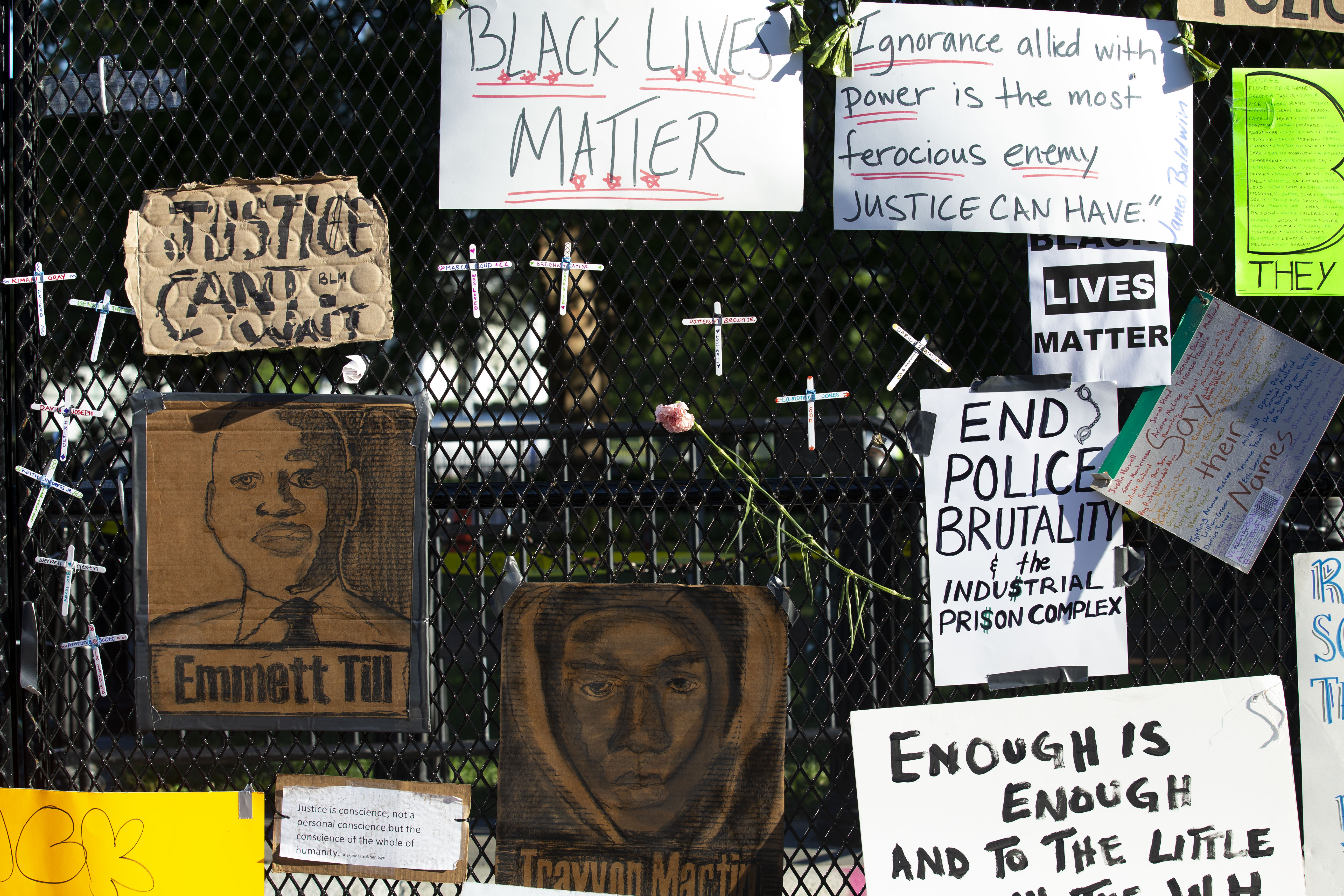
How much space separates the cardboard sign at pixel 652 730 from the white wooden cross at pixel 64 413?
0.88 m

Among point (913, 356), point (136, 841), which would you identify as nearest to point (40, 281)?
point (136, 841)

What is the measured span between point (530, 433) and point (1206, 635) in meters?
1.41

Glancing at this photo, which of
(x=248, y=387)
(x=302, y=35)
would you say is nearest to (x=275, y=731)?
(x=248, y=387)

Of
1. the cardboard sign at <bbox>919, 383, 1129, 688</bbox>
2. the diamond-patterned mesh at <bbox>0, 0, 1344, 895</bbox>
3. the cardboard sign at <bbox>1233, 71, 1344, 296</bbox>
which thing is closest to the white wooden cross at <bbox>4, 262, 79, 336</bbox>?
the diamond-patterned mesh at <bbox>0, 0, 1344, 895</bbox>

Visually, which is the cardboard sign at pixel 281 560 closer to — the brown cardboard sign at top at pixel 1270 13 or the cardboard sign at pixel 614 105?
the cardboard sign at pixel 614 105

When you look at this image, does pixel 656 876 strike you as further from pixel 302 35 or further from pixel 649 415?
pixel 302 35

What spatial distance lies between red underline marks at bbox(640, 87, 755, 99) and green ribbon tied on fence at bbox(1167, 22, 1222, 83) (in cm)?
85

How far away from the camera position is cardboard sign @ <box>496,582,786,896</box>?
1.64 metres

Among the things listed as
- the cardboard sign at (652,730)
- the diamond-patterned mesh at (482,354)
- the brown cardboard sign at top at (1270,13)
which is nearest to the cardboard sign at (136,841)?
the diamond-patterned mesh at (482,354)

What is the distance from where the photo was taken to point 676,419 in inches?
63.9

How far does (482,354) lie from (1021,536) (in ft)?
3.63

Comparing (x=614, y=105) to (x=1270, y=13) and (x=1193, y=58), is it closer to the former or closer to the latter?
(x=1193, y=58)

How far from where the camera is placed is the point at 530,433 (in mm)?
1667

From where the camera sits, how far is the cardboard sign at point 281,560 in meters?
1.62
